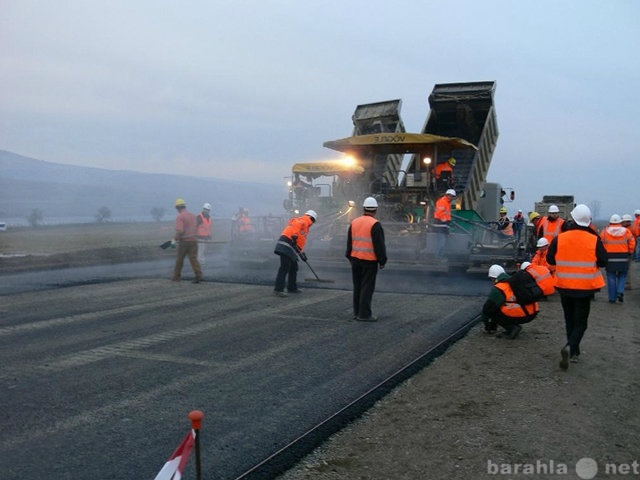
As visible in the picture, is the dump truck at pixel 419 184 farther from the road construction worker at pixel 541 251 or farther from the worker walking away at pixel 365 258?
the worker walking away at pixel 365 258

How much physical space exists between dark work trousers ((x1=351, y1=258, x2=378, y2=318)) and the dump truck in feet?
15.3

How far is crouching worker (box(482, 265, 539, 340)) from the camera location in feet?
23.0

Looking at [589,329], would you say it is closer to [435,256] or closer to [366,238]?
[366,238]

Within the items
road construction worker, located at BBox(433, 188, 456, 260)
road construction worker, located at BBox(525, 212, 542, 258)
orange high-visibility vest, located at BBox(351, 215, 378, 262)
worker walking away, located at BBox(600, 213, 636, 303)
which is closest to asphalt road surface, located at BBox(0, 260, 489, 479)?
orange high-visibility vest, located at BBox(351, 215, 378, 262)

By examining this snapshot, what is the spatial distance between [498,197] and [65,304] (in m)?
11.9

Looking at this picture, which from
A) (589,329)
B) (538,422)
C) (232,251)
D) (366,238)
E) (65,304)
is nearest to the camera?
(538,422)

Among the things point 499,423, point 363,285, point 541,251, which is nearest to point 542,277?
point 363,285

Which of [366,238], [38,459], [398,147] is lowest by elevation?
[38,459]

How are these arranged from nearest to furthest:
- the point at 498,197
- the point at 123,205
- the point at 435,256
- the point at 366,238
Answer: the point at 366,238 < the point at 435,256 < the point at 498,197 < the point at 123,205

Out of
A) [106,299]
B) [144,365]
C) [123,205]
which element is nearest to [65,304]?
[106,299]

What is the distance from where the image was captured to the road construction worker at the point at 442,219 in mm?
12688

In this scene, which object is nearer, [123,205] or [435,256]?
[435,256]

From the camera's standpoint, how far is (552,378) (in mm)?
5402

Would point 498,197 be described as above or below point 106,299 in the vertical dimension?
above
